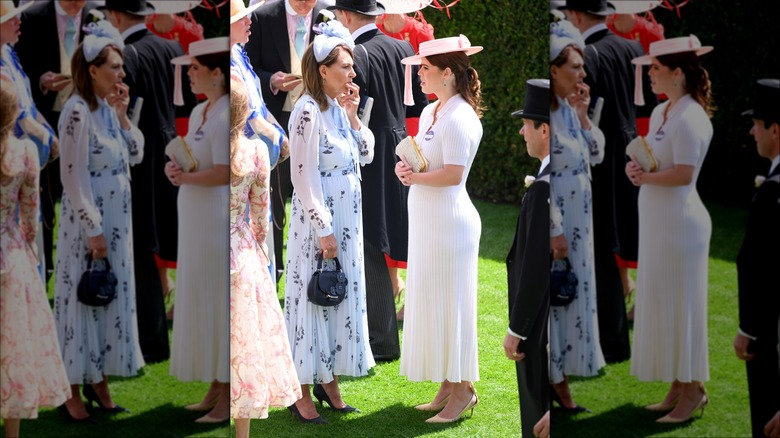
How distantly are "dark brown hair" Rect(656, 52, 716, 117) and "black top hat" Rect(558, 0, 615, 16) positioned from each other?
0.20m

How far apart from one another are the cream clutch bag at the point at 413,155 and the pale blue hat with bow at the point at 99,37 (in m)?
2.22

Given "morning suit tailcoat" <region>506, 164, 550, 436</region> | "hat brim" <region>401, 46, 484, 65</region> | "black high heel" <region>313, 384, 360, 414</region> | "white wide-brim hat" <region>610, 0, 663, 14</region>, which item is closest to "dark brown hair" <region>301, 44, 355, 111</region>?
"hat brim" <region>401, 46, 484, 65</region>

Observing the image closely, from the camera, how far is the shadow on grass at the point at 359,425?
477 centimetres

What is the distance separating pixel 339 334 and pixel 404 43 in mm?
1488

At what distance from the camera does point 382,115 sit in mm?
5098

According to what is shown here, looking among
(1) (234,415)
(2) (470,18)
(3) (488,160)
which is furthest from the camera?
(3) (488,160)

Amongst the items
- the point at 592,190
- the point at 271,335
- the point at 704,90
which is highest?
the point at 704,90

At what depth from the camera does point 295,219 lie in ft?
15.7

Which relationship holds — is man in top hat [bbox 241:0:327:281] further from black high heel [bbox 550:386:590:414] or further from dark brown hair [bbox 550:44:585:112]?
black high heel [bbox 550:386:590:414]

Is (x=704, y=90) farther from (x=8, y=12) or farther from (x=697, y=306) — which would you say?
(x=8, y=12)

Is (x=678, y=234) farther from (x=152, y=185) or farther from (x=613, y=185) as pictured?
(x=152, y=185)

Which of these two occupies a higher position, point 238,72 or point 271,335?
point 238,72

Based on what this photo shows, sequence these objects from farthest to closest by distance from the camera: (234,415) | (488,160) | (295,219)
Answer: (488,160), (295,219), (234,415)

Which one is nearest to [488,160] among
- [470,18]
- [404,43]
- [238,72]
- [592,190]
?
[470,18]
